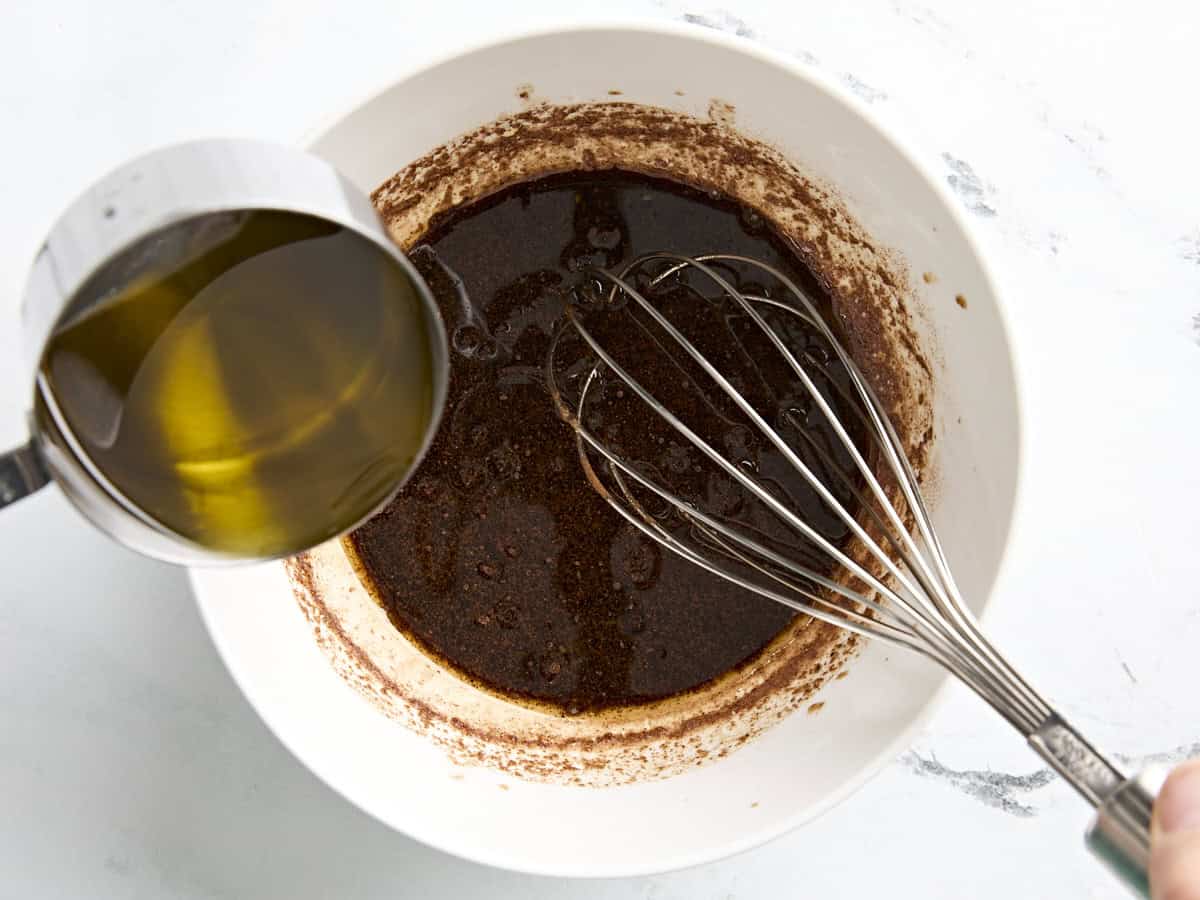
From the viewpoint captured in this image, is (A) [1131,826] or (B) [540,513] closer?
(A) [1131,826]

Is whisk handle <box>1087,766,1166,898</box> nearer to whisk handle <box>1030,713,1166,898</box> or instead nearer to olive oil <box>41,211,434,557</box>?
whisk handle <box>1030,713,1166,898</box>

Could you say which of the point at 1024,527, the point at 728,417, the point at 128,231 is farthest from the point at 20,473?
the point at 1024,527

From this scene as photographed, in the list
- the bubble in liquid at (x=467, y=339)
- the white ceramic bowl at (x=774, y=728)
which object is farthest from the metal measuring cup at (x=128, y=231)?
the bubble in liquid at (x=467, y=339)

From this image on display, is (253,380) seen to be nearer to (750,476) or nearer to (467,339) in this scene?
(467,339)

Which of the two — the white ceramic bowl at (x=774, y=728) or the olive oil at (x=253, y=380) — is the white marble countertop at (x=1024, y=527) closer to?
the white ceramic bowl at (x=774, y=728)

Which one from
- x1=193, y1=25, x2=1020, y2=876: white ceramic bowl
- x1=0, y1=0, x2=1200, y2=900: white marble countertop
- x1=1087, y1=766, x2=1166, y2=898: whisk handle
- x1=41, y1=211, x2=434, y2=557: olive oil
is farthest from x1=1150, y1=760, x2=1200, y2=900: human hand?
x1=41, y1=211, x2=434, y2=557: olive oil
